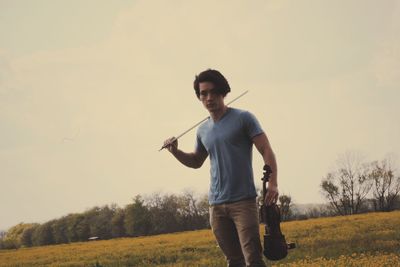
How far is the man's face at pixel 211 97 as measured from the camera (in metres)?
3.98

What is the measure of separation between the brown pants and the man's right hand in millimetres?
698

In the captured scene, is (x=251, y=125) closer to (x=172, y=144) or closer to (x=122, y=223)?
(x=172, y=144)

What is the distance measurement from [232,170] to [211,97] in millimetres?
666

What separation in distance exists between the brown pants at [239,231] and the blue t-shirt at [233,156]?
0.07 meters

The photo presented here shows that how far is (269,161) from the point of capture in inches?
142

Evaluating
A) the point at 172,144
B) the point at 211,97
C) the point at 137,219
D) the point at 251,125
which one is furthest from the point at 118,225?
the point at 251,125

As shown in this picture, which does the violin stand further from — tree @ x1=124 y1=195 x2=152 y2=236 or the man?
tree @ x1=124 y1=195 x2=152 y2=236

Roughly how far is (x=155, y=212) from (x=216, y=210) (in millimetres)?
73808

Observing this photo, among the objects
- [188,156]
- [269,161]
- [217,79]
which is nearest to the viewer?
[269,161]

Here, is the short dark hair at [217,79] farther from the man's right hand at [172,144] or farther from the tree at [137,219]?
the tree at [137,219]

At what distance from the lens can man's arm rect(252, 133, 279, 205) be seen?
11.4ft

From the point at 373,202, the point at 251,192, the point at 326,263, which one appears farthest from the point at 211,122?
the point at 373,202

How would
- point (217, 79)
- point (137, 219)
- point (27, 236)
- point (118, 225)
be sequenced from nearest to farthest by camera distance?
point (217, 79) < point (137, 219) < point (118, 225) < point (27, 236)

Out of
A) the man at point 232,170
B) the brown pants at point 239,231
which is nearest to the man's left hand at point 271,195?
the man at point 232,170
